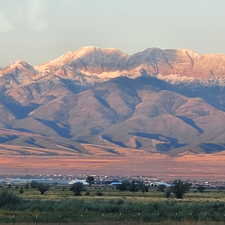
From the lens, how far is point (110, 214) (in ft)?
205

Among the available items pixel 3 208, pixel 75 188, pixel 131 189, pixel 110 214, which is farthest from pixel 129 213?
pixel 131 189

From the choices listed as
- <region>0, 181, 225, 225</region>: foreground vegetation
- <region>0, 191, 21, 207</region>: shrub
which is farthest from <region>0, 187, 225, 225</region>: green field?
<region>0, 191, 21, 207</region>: shrub

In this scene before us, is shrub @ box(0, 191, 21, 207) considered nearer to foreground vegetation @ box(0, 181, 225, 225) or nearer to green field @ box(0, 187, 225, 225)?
foreground vegetation @ box(0, 181, 225, 225)

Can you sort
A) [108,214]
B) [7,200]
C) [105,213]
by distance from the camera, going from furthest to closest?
[7,200]
[105,213]
[108,214]

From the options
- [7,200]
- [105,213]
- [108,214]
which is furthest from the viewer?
[7,200]

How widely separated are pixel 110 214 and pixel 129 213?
5.46 feet

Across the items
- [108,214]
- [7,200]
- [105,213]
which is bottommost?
[108,214]

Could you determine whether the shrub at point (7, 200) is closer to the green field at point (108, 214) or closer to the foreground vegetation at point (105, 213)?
the foreground vegetation at point (105, 213)

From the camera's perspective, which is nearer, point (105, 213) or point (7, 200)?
point (105, 213)

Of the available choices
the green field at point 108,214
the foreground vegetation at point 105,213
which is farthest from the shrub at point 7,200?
the green field at point 108,214

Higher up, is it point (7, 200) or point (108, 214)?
point (7, 200)

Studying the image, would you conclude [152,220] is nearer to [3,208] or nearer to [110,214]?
[110,214]

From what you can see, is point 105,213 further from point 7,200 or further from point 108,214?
point 7,200

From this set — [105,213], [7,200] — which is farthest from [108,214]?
[7,200]
